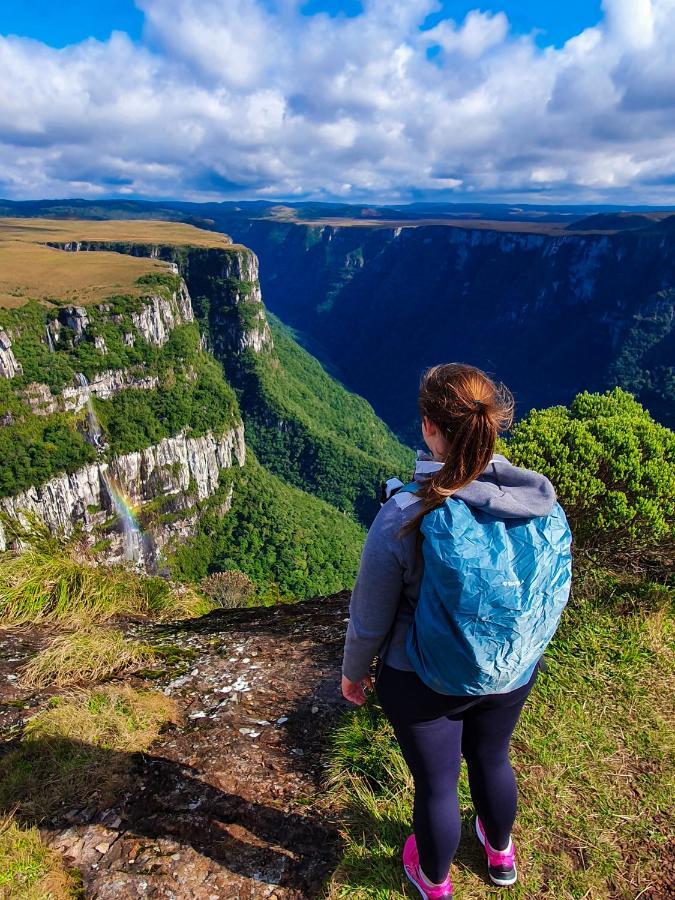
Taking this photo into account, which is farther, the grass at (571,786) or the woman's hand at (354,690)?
the grass at (571,786)

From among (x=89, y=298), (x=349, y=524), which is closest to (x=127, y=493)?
(x=89, y=298)

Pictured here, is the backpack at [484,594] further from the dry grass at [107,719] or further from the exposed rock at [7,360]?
the exposed rock at [7,360]

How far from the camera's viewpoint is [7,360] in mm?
52812

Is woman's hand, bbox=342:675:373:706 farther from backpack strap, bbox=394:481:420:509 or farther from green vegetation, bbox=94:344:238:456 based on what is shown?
green vegetation, bbox=94:344:238:456

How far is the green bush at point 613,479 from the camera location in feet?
14.8

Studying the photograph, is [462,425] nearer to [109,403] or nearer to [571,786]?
[571,786]

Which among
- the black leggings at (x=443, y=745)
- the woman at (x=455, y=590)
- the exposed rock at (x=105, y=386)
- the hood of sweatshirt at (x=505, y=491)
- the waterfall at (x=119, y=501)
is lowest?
the waterfall at (x=119, y=501)

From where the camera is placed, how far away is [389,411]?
146m

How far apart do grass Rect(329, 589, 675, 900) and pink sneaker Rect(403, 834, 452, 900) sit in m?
0.09

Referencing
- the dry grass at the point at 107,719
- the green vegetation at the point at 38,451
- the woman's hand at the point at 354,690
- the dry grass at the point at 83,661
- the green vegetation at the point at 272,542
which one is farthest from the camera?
the green vegetation at the point at 272,542

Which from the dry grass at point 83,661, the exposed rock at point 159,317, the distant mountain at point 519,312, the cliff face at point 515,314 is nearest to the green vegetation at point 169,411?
the exposed rock at point 159,317

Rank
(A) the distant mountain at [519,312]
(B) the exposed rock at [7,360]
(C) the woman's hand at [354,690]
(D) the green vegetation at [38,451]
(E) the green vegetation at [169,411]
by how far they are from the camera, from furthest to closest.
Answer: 1. (A) the distant mountain at [519,312]
2. (E) the green vegetation at [169,411]
3. (B) the exposed rock at [7,360]
4. (D) the green vegetation at [38,451]
5. (C) the woman's hand at [354,690]

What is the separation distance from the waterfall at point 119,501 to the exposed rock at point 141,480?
1.47 feet

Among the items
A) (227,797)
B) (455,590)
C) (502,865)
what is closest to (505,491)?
(455,590)
